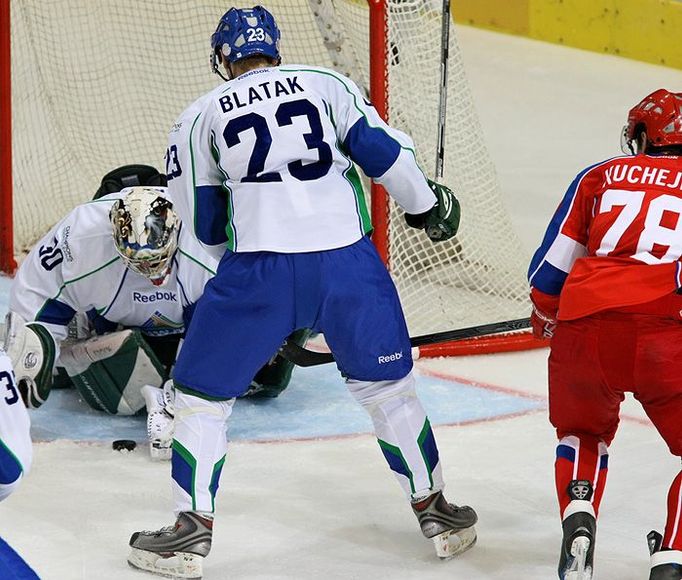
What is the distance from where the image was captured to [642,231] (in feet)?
9.44

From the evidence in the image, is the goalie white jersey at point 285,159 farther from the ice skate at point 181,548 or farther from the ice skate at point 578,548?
the ice skate at point 578,548

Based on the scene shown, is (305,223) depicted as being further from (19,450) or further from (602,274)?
(19,450)

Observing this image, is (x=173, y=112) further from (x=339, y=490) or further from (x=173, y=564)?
(x=173, y=564)

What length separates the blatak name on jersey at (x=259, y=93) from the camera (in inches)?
120

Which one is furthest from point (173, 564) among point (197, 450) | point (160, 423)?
point (160, 423)

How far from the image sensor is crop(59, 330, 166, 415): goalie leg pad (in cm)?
408

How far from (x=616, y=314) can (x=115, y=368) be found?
65.9 inches

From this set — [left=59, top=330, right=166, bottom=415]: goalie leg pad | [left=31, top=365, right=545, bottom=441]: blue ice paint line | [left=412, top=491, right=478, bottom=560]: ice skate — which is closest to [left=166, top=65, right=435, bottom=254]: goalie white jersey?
[left=412, top=491, right=478, bottom=560]: ice skate

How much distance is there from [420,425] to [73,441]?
3.96 feet

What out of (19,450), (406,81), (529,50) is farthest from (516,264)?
Answer: (529,50)

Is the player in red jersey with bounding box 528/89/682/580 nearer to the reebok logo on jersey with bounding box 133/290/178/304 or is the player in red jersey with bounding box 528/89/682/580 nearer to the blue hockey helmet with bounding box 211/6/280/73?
the blue hockey helmet with bounding box 211/6/280/73

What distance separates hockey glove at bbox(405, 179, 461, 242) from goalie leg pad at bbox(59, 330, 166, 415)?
44.4 inches

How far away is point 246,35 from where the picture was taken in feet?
10.3

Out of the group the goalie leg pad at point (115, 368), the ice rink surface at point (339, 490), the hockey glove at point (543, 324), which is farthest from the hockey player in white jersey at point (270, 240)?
the goalie leg pad at point (115, 368)
